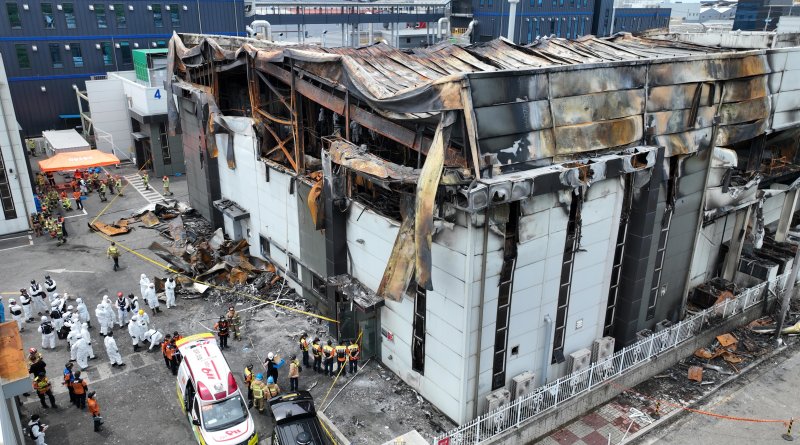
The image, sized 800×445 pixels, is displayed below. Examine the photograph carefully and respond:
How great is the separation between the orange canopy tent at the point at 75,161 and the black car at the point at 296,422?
23519 millimetres

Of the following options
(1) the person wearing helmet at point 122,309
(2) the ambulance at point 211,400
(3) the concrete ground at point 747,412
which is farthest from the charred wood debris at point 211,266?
(3) the concrete ground at point 747,412

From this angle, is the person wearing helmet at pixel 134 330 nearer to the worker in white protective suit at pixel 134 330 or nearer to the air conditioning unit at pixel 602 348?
the worker in white protective suit at pixel 134 330

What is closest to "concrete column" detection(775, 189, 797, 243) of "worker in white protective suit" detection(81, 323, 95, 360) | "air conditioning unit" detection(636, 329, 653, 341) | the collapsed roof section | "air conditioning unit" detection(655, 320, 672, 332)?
the collapsed roof section

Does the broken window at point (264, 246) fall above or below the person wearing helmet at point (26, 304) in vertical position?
above

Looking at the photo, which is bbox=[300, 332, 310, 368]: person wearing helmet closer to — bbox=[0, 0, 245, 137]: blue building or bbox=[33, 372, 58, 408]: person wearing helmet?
bbox=[33, 372, 58, 408]: person wearing helmet

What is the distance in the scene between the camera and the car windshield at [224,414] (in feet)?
49.5

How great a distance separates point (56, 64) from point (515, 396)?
45798 millimetres

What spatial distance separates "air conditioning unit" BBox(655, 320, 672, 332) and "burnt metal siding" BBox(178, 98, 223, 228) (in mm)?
20732

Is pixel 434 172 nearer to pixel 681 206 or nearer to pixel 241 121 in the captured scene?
pixel 681 206

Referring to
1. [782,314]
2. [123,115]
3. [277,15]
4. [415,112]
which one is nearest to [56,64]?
[123,115]

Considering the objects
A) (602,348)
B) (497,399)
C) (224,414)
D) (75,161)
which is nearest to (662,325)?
(602,348)

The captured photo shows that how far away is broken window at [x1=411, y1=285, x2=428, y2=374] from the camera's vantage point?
16.5m

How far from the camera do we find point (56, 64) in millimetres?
45688

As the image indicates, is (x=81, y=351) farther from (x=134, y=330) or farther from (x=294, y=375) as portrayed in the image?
(x=294, y=375)
